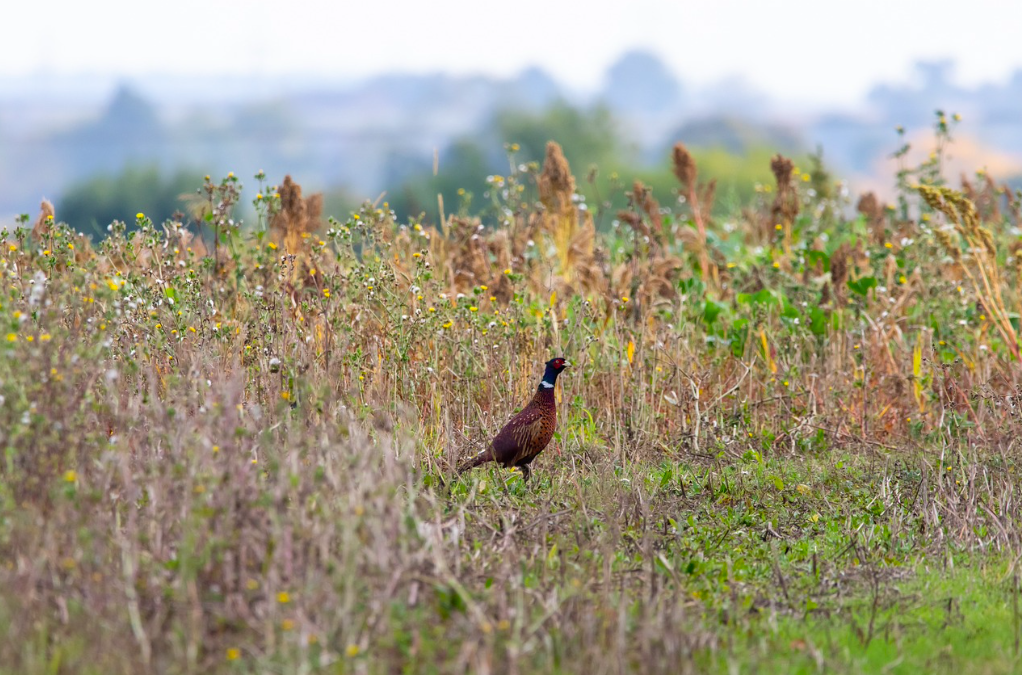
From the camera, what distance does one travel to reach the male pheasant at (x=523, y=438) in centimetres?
639

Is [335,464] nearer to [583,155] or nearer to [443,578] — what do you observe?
[443,578]

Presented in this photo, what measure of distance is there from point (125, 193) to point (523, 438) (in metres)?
51.7

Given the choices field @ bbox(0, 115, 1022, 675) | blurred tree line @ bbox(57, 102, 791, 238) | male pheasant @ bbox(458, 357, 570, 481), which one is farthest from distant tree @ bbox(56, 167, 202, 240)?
male pheasant @ bbox(458, 357, 570, 481)

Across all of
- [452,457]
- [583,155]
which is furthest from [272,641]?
[583,155]

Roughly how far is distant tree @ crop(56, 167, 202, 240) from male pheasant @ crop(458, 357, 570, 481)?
40597 mm

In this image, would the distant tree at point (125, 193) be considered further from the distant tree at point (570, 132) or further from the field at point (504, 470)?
the field at point (504, 470)

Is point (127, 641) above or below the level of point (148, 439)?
below

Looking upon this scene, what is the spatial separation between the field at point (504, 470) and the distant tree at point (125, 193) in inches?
1526

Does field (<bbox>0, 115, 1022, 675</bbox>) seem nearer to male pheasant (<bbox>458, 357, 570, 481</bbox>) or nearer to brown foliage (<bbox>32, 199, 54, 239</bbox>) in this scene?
brown foliage (<bbox>32, 199, 54, 239</bbox>)

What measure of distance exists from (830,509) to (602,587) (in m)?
2.03

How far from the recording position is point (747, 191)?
62.2 metres

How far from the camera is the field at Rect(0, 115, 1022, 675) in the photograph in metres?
3.97

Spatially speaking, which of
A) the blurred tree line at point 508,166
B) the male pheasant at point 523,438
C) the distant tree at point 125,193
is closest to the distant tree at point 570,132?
the blurred tree line at point 508,166

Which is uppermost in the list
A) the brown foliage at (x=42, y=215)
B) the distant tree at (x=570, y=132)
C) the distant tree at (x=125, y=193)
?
the distant tree at (x=570, y=132)
